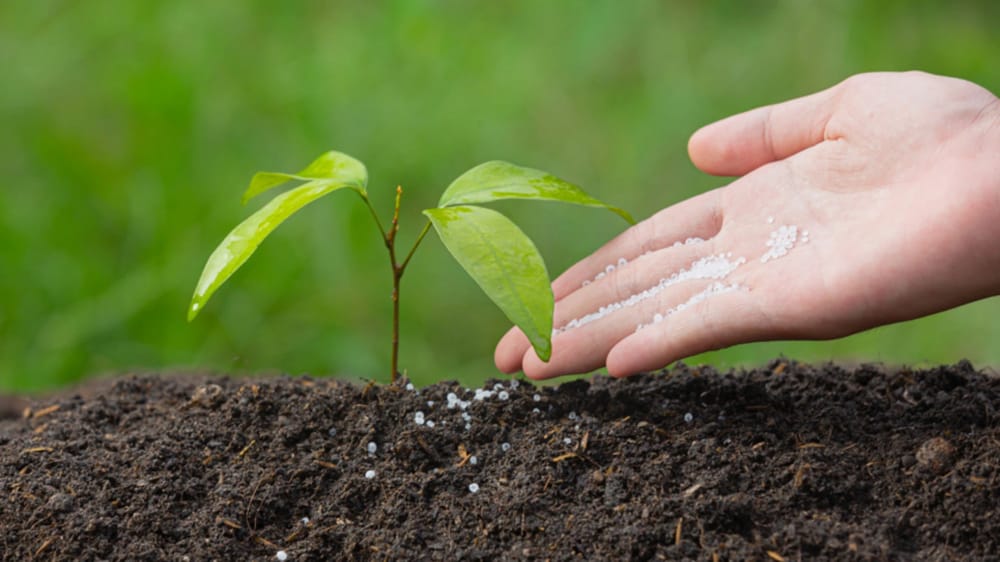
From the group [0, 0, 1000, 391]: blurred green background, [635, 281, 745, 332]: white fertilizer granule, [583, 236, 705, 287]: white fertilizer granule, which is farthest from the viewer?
[0, 0, 1000, 391]: blurred green background

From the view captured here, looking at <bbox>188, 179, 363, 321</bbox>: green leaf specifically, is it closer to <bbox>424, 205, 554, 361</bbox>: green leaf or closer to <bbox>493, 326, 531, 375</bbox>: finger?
<bbox>424, 205, 554, 361</bbox>: green leaf

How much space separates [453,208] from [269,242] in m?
1.62

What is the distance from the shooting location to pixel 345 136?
114 inches

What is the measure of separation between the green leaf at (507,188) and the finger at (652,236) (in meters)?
0.19

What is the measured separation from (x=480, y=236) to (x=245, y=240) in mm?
307

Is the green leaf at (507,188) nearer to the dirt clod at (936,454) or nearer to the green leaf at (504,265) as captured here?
the green leaf at (504,265)

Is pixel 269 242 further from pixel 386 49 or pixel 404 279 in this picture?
pixel 386 49

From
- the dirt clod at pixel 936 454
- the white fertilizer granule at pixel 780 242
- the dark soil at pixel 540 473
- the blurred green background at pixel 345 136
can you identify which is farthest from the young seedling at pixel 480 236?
the blurred green background at pixel 345 136

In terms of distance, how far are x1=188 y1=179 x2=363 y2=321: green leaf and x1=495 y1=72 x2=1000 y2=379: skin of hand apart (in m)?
0.41

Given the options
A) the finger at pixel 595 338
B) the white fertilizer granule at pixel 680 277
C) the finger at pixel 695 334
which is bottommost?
the finger at pixel 695 334

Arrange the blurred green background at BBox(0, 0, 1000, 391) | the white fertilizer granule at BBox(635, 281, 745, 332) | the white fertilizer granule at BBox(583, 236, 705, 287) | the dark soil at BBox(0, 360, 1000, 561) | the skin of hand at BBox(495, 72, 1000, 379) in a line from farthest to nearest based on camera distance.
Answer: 1. the blurred green background at BBox(0, 0, 1000, 391)
2. the white fertilizer granule at BBox(583, 236, 705, 287)
3. the white fertilizer granule at BBox(635, 281, 745, 332)
4. the skin of hand at BBox(495, 72, 1000, 379)
5. the dark soil at BBox(0, 360, 1000, 561)

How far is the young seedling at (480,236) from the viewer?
3.77 feet

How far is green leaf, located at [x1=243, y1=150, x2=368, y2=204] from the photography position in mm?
1297

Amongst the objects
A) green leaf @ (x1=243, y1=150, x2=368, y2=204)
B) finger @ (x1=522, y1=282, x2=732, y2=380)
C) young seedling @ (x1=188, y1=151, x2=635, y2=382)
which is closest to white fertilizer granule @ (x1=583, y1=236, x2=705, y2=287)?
finger @ (x1=522, y1=282, x2=732, y2=380)
